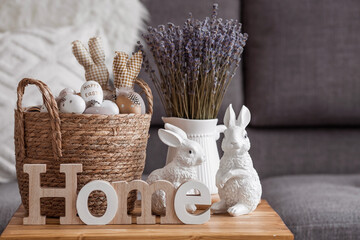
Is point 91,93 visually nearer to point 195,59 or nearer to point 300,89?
point 195,59

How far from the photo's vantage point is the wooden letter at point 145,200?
87cm

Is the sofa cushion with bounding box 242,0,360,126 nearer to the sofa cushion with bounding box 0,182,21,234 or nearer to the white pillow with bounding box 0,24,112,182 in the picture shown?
the white pillow with bounding box 0,24,112,182

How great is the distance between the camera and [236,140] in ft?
3.00

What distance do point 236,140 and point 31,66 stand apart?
100 centimetres

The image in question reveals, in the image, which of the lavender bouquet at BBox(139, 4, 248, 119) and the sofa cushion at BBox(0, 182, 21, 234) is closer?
the lavender bouquet at BBox(139, 4, 248, 119)

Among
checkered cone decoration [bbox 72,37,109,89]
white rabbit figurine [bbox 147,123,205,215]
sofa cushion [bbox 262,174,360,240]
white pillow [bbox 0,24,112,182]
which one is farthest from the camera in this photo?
white pillow [bbox 0,24,112,182]

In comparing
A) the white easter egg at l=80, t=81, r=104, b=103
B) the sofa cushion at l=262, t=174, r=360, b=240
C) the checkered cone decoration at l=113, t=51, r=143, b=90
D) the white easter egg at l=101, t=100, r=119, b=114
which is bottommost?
the sofa cushion at l=262, t=174, r=360, b=240

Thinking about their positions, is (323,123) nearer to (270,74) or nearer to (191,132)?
(270,74)

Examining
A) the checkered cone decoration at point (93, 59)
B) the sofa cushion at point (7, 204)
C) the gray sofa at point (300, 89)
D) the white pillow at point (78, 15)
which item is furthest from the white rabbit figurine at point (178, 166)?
the white pillow at point (78, 15)

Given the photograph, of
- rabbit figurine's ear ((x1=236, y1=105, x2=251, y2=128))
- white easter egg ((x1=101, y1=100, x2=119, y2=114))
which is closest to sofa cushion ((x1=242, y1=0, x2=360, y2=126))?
rabbit figurine's ear ((x1=236, y1=105, x2=251, y2=128))

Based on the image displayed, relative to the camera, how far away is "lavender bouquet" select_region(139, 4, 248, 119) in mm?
1056

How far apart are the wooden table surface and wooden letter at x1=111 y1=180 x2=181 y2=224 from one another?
0.05 ft

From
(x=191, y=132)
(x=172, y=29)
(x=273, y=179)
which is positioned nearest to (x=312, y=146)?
(x=273, y=179)

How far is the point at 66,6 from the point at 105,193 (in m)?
1.18
